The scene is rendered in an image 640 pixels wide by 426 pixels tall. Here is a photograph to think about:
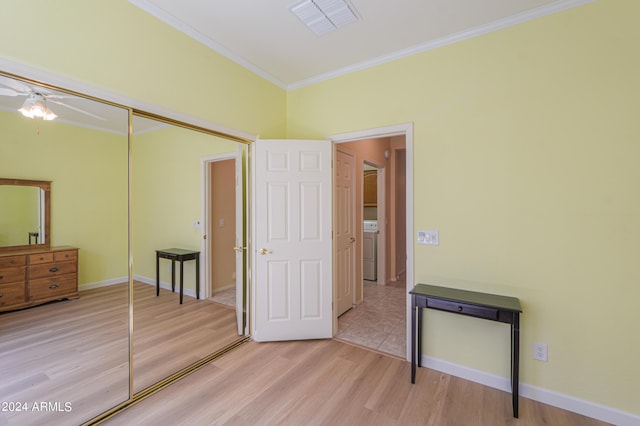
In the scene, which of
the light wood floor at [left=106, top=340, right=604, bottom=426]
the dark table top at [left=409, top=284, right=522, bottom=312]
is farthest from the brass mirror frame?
the dark table top at [left=409, top=284, right=522, bottom=312]

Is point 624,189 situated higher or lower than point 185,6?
lower

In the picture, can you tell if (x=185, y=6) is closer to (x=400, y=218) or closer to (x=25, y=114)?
(x=25, y=114)

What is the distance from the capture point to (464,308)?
1.99 meters

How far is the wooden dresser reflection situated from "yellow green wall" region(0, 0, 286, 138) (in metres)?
1.23

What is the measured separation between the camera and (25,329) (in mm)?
1815

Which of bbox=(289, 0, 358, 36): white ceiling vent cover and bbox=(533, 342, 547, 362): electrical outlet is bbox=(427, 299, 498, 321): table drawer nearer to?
bbox=(533, 342, 547, 362): electrical outlet

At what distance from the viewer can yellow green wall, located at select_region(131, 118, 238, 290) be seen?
2.09 metres

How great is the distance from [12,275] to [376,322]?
328 centimetres

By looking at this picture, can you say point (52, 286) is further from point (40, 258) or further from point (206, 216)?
point (206, 216)

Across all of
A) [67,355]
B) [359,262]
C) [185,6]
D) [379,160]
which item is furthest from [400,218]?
[67,355]

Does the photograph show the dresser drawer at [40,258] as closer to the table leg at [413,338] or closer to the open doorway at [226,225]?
the open doorway at [226,225]

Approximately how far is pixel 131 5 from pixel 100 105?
0.75m

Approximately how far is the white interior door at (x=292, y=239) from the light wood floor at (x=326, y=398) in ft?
1.28

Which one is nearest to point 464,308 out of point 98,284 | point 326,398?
point 326,398
